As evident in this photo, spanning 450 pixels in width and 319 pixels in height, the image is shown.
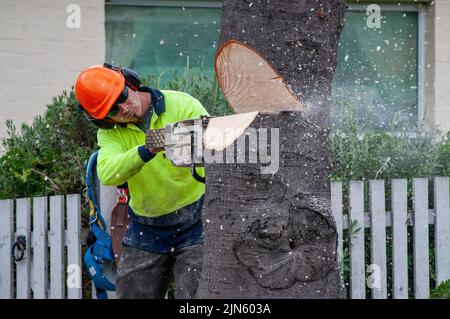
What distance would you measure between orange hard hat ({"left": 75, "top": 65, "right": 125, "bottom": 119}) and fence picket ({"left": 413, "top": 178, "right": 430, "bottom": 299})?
226 centimetres

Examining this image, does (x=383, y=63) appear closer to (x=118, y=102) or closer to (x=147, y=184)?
(x=147, y=184)

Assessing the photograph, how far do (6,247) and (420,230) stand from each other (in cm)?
287

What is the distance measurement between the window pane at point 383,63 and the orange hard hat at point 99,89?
4.03 meters

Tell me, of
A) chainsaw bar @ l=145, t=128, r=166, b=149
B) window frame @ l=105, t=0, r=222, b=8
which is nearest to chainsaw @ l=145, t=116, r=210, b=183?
chainsaw bar @ l=145, t=128, r=166, b=149

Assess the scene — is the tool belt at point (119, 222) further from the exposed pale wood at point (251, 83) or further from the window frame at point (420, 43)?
the window frame at point (420, 43)

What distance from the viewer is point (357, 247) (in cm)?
553

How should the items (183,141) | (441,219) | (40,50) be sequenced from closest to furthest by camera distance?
(183,141) → (441,219) → (40,50)

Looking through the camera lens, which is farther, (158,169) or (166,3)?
(166,3)

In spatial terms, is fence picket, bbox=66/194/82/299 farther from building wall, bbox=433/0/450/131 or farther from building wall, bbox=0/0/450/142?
building wall, bbox=433/0/450/131

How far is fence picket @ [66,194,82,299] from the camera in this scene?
5551mm

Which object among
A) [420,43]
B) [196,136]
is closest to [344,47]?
[420,43]

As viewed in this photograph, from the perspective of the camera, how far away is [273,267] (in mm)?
3188

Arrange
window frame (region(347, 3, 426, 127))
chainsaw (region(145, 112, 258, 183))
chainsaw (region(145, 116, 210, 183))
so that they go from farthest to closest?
1. window frame (region(347, 3, 426, 127))
2. chainsaw (region(145, 116, 210, 183))
3. chainsaw (region(145, 112, 258, 183))

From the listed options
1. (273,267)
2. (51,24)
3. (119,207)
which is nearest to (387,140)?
(119,207)
